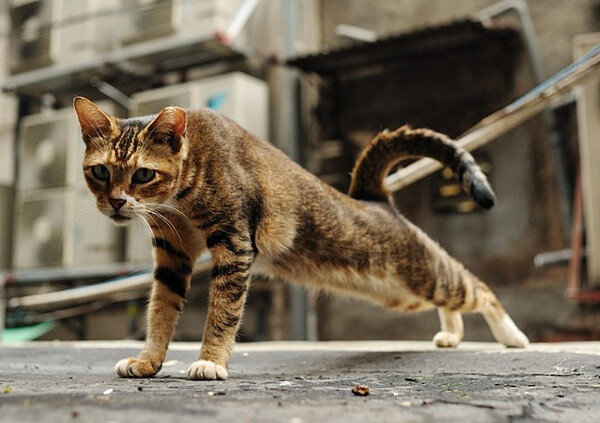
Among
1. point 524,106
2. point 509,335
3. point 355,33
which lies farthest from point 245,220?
point 355,33

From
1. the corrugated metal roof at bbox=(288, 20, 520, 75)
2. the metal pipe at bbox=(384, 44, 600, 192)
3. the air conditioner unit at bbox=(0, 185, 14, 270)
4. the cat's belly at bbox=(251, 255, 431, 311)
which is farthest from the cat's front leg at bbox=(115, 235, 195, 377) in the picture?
the air conditioner unit at bbox=(0, 185, 14, 270)

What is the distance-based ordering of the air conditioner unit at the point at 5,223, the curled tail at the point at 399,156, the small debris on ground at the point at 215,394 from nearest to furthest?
the small debris on ground at the point at 215,394
the curled tail at the point at 399,156
the air conditioner unit at the point at 5,223

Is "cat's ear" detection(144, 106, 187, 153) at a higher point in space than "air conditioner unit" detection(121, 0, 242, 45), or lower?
lower

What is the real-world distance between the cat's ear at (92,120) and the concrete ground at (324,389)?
65 centimetres

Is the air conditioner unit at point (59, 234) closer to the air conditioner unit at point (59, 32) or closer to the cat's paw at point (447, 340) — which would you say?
the air conditioner unit at point (59, 32)

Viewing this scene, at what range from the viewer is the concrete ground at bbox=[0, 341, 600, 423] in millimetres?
1081

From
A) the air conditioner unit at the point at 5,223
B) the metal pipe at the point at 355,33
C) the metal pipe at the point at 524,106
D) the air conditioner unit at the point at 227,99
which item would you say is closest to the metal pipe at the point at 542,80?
the metal pipe at the point at 355,33

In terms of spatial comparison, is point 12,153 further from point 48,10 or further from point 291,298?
point 291,298

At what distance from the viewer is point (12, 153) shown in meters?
6.93

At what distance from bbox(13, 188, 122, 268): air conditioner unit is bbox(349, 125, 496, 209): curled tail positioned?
137 inches

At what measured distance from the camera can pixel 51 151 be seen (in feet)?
20.0

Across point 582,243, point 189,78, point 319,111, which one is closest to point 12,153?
point 189,78

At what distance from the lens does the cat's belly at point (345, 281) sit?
224 centimetres

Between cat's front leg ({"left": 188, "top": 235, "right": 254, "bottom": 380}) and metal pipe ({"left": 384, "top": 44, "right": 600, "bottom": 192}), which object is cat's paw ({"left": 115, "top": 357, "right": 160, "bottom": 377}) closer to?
cat's front leg ({"left": 188, "top": 235, "right": 254, "bottom": 380})
